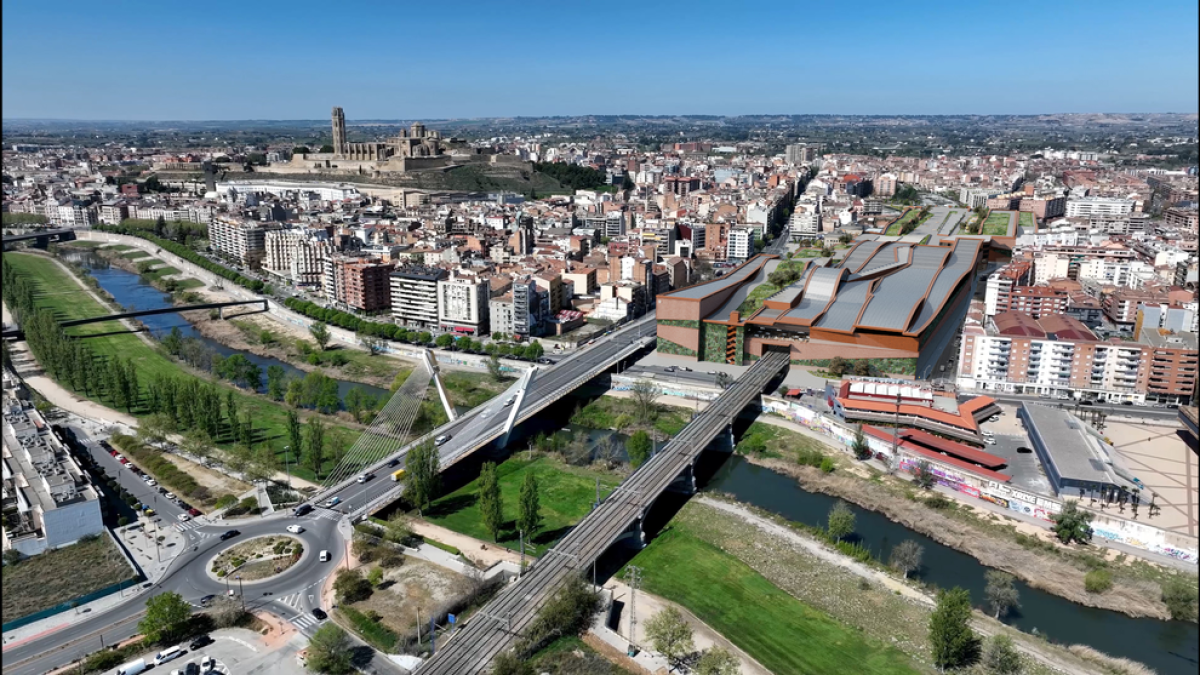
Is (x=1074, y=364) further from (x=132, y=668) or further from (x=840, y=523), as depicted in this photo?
(x=132, y=668)

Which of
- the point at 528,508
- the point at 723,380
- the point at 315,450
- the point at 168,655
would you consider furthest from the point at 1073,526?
the point at 168,655

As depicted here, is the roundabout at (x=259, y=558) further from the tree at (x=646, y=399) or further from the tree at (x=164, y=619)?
the tree at (x=646, y=399)

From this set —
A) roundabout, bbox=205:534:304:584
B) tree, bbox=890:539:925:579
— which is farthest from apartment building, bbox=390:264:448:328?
tree, bbox=890:539:925:579

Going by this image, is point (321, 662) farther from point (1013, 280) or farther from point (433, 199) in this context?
point (433, 199)

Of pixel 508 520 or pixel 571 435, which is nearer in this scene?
pixel 508 520

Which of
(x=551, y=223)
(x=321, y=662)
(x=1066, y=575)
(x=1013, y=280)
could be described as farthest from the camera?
(x=551, y=223)

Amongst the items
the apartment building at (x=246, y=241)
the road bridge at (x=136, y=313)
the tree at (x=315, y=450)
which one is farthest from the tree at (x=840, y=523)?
the apartment building at (x=246, y=241)

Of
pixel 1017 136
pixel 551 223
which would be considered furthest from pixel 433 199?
pixel 1017 136
